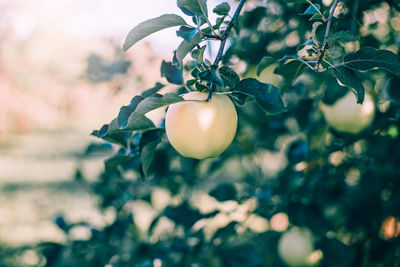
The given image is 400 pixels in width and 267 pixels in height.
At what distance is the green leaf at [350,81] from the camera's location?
613 millimetres

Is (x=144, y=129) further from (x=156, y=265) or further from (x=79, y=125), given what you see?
(x=79, y=125)

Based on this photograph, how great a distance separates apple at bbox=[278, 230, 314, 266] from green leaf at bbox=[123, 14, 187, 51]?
0.90m

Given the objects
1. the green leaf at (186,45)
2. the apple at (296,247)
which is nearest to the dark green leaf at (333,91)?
the apple at (296,247)

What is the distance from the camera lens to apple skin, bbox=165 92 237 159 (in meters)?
0.62

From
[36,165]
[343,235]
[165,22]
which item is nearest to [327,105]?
[165,22]

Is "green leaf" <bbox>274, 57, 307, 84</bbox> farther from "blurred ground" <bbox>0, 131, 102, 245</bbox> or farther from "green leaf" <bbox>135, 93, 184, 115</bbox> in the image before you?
"blurred ground" <bbox>0, 131, 102, 245</bbox>

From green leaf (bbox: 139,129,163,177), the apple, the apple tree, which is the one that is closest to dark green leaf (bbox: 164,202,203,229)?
the apple tree

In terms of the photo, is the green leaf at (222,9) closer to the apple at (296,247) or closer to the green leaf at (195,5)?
the green leaf at (195,5)

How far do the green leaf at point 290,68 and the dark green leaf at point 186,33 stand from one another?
0.24 meters

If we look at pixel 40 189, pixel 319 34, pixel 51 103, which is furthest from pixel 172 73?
pixel 51 103

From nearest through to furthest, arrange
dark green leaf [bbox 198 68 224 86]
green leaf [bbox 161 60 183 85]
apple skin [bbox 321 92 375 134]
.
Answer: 1. dark green leaf [bbox 198 68 224 86]
2. green leaf [bbox 161 60 183 85]
3. apple skin [bbox 321 92 375 134]

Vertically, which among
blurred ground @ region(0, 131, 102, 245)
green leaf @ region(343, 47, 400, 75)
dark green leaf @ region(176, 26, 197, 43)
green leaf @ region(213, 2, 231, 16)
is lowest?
blurred ground @ region(0, 131, 102, 245)

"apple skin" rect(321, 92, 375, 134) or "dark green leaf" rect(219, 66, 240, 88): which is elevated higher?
"dark green leaf" rect(219, 66, 240, 88)

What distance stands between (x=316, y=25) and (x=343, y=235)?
1.22 m
